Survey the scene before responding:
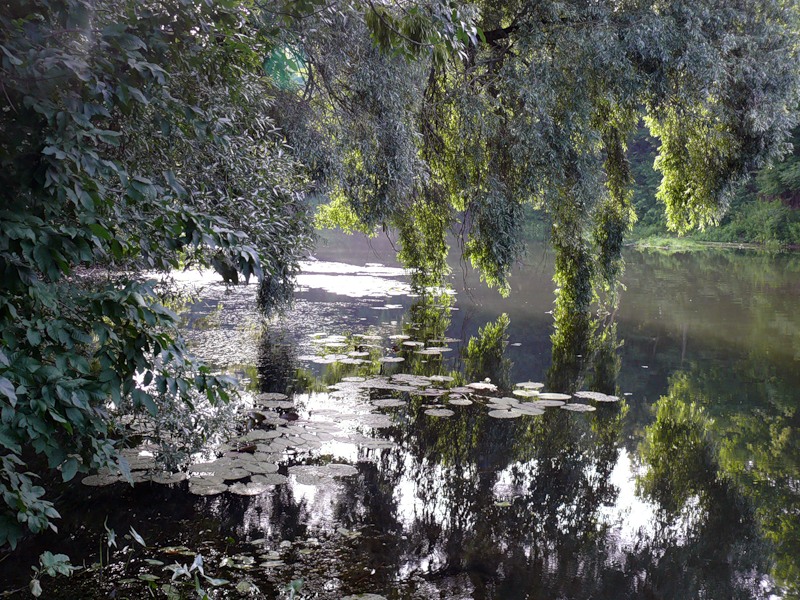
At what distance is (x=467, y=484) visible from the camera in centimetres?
584

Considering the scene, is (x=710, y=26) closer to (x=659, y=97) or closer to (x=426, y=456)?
(x=659, y=97)

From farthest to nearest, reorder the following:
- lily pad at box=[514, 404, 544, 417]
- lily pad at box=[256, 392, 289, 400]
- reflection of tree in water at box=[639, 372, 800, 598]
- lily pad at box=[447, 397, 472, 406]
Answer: lily pad at box=[447, 397, 472, 406]
lily pad at box=[256, 392, 289, 400]
lily pad at box=[514, 404, 544, 417]
reflection of tree in water at box=[639, 372, 800, 598]

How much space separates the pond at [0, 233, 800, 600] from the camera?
431cm

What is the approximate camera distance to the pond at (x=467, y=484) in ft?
14.1

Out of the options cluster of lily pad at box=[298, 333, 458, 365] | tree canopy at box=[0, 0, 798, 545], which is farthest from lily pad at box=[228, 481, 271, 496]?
cluster of lily pad at box=[298, 333, 458, 365]

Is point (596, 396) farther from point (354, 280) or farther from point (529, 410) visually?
point (354, 280)

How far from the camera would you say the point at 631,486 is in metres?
5.96

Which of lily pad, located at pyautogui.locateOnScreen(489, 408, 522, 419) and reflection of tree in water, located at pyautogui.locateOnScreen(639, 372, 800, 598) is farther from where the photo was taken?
lily pad, located at pyautogui.locateOnScreen(489, 408, 522, 419)

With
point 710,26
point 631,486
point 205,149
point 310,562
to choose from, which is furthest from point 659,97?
point 310,562

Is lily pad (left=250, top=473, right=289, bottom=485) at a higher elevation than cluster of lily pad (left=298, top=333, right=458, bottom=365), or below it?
below

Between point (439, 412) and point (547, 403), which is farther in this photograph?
point (547, 403)

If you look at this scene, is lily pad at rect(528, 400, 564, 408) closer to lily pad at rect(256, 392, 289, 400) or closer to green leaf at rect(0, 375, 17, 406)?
lily pad at rect(256, 392, 289, 400)

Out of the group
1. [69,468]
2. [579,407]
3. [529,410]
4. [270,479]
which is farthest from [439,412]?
[69,468]

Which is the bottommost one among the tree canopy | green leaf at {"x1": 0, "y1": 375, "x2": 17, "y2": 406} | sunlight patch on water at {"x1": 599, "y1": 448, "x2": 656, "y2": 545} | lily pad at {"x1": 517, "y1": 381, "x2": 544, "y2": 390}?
sunlight patch on water at {"x1": 599, "y1": 448, "x2": 656, "y2": 545}
